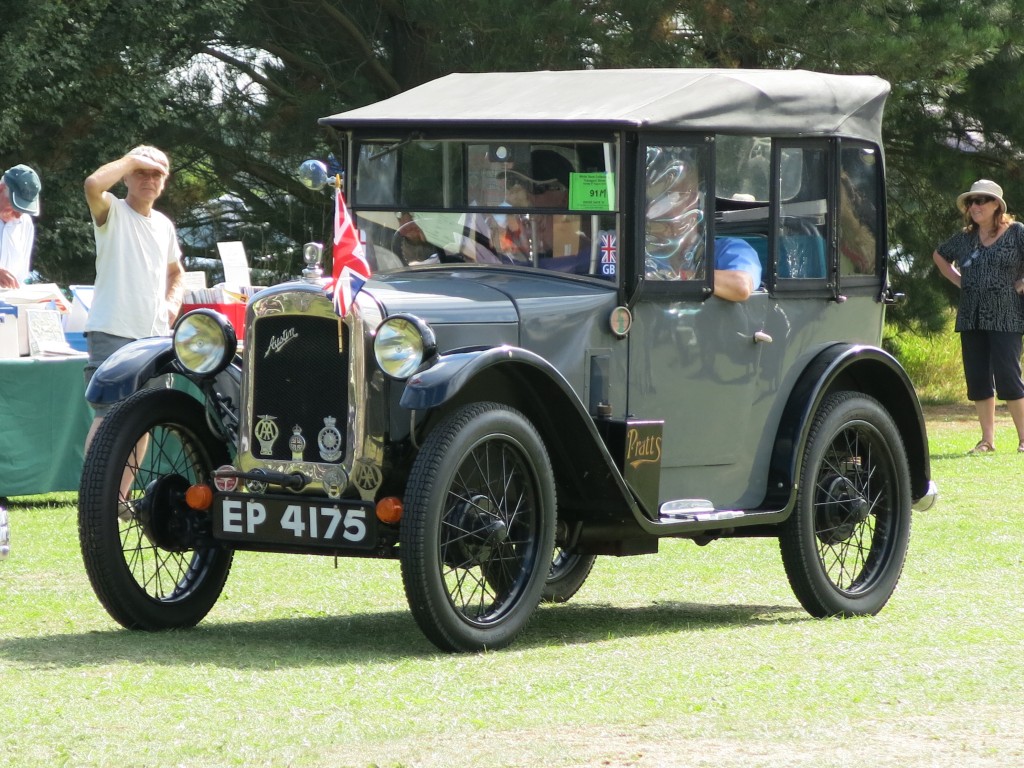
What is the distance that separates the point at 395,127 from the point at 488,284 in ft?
2.60

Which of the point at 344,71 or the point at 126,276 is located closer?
the point at 126,276

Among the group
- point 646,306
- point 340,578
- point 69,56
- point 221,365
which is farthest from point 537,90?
point 69,56

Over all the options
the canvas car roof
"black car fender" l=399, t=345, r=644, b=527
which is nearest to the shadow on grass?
"black car fender" l=399, t=345, r=644, b=527

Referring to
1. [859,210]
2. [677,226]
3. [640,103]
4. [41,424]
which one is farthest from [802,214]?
[41,424]

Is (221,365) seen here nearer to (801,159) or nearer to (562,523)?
(562,523)

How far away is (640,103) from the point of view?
6387 mm

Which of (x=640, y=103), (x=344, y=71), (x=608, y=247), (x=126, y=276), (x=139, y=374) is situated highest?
(x=344, y=71)

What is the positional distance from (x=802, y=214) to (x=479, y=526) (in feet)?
6.82

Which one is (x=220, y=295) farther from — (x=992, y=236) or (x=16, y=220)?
(x=992, y=236)

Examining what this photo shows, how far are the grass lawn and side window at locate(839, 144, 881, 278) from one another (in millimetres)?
1402

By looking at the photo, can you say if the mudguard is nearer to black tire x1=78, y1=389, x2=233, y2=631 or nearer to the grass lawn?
black tire x1=78, y1=389, x2=233, y2=631

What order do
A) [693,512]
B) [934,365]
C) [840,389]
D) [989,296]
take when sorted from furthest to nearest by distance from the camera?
[934,365] < [989,296] < [840,389] < [693,512]

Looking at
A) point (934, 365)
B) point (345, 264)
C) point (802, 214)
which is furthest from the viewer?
point (934, 365)

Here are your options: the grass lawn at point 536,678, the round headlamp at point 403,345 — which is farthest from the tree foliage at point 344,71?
the round headlamp at point 403,345
